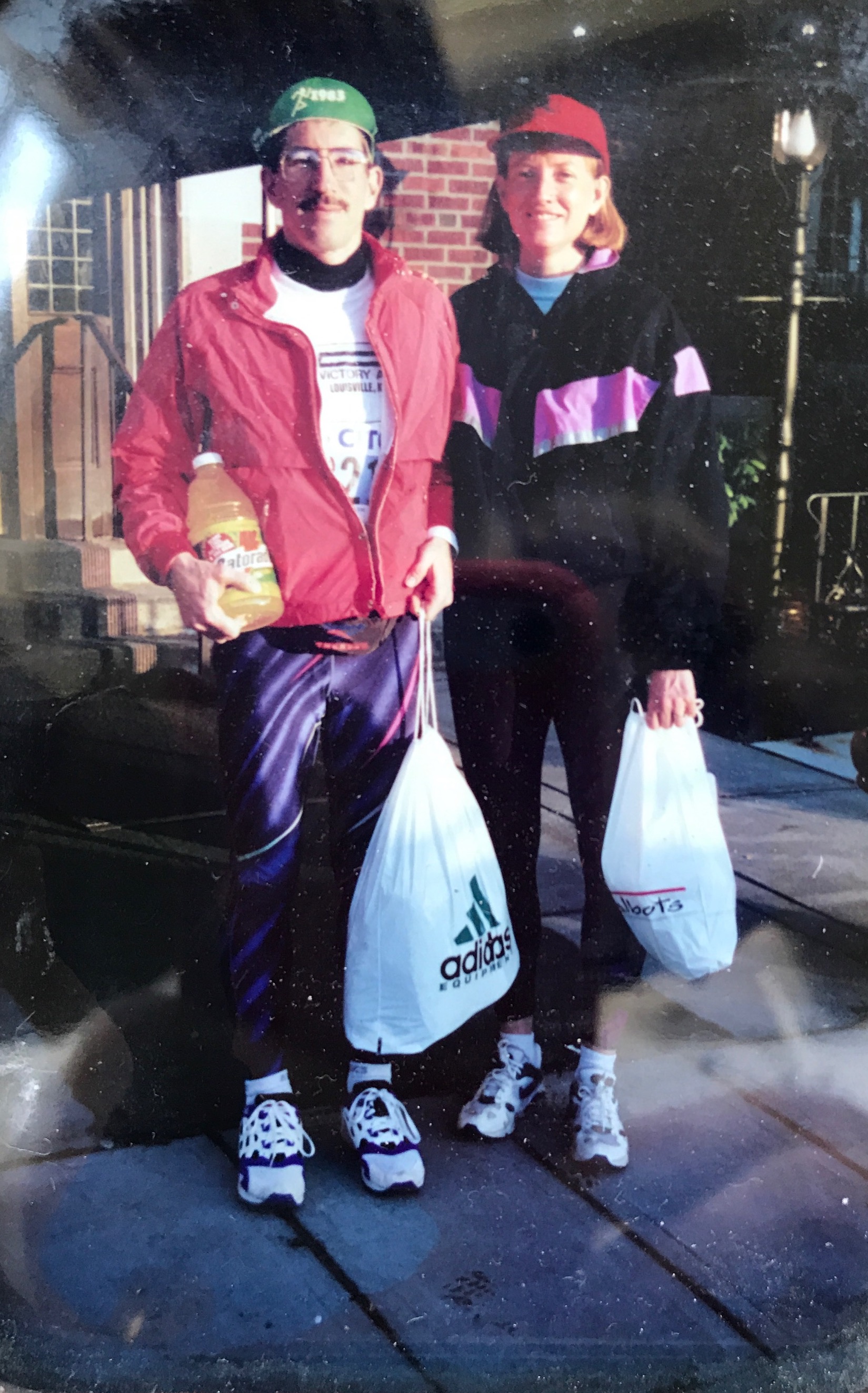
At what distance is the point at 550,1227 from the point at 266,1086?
2.28 feet

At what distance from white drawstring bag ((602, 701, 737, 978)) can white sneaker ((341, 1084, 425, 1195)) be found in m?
0.70

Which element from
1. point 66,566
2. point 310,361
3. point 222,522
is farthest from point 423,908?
point 310,361

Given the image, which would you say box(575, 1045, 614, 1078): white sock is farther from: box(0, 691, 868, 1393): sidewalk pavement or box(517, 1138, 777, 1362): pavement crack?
box(517, 1138, 777, 1362): pavement crack

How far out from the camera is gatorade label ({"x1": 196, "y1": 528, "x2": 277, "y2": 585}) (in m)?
2.68

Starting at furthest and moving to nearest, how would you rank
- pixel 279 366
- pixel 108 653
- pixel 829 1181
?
pixel 829 1181 → pixel 108 653 → pixel 279 366

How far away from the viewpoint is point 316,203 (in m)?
2.65

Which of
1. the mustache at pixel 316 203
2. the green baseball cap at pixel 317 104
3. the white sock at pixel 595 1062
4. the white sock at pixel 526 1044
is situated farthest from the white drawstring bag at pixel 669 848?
the green baseball cap at pixel 317 104

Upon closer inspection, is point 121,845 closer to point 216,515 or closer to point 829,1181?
point 216,515

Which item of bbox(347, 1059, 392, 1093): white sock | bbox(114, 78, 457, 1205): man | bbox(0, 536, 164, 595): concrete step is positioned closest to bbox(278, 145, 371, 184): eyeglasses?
bbox(114, 78, 457, 1205): man

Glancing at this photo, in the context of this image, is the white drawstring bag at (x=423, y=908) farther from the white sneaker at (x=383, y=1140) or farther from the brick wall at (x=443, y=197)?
the brick wall at (x=443, y=197)

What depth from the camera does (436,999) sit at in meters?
2.87

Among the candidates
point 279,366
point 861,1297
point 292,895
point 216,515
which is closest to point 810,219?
point 279,366

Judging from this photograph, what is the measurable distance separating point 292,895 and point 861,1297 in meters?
1.49

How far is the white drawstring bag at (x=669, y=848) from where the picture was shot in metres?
2.97
